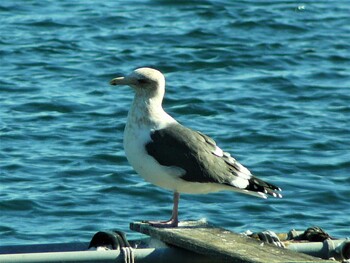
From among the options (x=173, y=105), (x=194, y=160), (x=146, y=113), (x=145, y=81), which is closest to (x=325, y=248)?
(x=194, y=160)

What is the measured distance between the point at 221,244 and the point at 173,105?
8437 mm

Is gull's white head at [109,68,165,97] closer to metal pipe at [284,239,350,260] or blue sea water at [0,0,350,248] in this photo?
metal pipe at [284,239,350,260]

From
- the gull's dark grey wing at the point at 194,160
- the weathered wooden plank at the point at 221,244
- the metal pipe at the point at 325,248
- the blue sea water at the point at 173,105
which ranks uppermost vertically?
the gull's dark grey wing at the point at 194,160

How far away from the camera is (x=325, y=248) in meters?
6.75

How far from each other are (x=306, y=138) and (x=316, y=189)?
188 centimetres

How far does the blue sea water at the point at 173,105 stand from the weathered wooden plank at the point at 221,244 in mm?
3382

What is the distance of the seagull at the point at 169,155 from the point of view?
682 centimetres

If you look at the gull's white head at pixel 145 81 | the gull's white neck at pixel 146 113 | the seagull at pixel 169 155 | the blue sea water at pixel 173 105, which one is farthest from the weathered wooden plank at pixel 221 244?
the blue sea water at pixel 173 105

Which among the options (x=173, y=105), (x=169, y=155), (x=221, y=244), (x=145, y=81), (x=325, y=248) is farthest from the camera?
(x=173, y=105)

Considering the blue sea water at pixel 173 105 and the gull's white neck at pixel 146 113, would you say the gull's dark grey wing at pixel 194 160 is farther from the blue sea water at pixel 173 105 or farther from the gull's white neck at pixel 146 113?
the blue sea water at pixel 173 105

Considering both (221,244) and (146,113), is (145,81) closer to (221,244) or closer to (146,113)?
(146,113)

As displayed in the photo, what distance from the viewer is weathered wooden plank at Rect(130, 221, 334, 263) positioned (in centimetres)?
604

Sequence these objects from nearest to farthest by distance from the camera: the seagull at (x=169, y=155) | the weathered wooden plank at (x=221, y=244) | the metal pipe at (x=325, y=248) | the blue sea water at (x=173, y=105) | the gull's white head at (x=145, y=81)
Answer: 1. the weathered wooden plank at (x=221, y=244)
2. the metal pipe at (x=325, y=248)
3. the seagull at (x=169, y=155)
4. the gull's white head at (x=145, y=81)
5. the blue sea water at (x=173, y=105)

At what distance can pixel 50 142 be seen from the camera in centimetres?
1331
